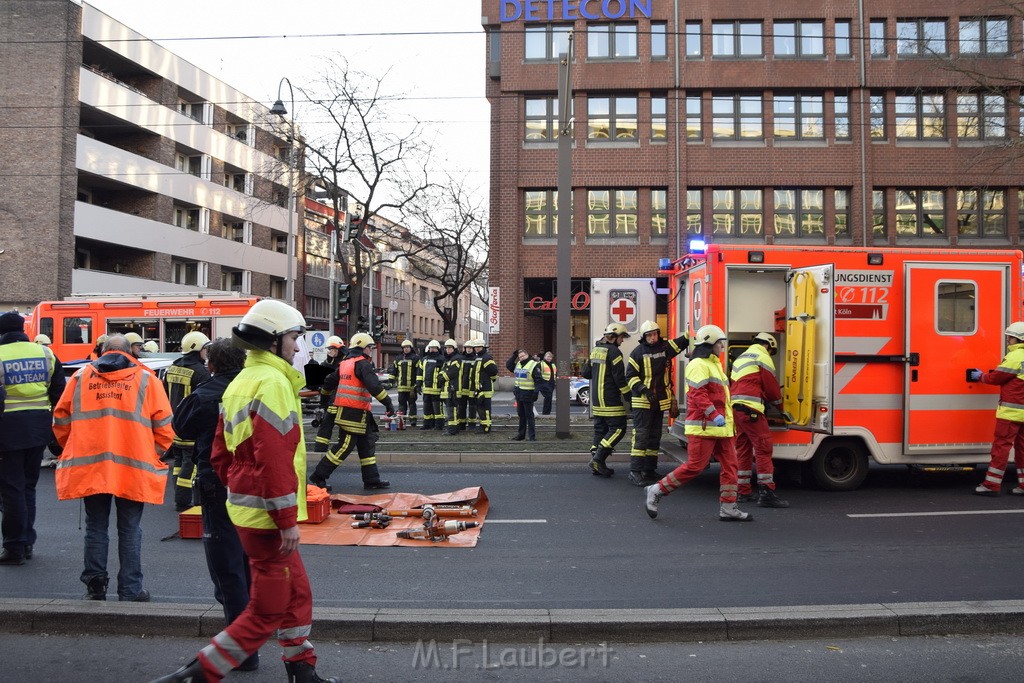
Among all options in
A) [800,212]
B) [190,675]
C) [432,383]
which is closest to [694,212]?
[800,212]

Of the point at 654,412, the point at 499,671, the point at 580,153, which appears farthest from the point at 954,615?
the point at 580,153

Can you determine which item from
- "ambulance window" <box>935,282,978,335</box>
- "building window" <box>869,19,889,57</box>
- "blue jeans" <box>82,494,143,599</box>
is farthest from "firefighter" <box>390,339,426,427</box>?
"building window" <box>869,19,889,57</box>

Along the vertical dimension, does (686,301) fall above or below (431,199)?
below

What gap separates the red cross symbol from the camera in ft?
40.9

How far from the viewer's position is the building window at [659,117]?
31.6 metres

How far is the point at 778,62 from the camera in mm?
31047

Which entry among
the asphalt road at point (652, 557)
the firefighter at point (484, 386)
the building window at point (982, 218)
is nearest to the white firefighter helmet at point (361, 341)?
the asphalt road at point (652, 557)

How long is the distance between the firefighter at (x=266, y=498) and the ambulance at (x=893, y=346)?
698 cm

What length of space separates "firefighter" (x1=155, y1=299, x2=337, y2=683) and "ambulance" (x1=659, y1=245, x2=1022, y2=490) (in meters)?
6.98

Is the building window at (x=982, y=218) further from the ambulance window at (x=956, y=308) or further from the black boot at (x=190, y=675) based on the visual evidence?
the black boot at (x=190, y=675)

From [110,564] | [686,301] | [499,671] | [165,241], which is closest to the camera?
[499,671]

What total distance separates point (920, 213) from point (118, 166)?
33.8 meters

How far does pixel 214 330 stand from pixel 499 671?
17.8 meters

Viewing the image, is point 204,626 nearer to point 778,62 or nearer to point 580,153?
point 580,153
